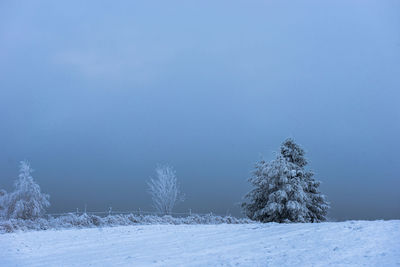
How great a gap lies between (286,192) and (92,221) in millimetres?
13678

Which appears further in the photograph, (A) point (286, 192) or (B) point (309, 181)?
(B) point (309, 181)

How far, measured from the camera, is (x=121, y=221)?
18828 millimetres

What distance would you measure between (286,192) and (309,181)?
13.0 feet

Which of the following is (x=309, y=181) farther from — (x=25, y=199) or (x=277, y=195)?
(x=25, y=199)

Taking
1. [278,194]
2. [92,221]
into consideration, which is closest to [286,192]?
[278,194]

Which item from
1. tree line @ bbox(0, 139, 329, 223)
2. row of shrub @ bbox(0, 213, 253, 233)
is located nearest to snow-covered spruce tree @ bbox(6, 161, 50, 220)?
tree line @ bbox(0, 139, 329, 223)

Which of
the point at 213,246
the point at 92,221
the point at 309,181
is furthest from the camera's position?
the point at 309,181

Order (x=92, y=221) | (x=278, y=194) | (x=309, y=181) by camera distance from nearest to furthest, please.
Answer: (x=92, y=221) < (x=278, y=194) < (x=309, y=181)

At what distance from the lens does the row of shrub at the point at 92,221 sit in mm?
16547

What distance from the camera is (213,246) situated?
39.3 ft

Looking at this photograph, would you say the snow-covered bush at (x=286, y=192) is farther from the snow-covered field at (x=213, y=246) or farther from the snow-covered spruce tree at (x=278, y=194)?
the snow-covered field at (x=213, y=246)

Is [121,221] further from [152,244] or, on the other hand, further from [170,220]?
[152,244]

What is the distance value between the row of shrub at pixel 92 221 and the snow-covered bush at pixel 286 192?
460 cm

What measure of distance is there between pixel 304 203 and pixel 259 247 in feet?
48.3
